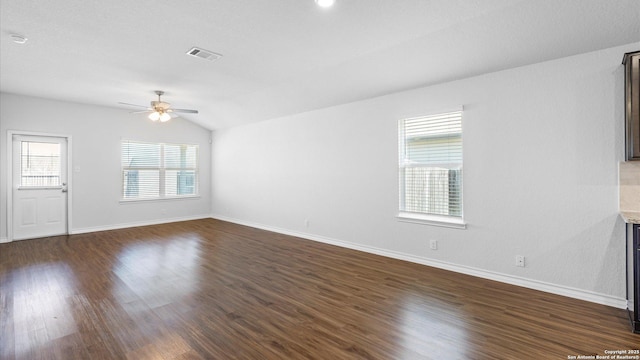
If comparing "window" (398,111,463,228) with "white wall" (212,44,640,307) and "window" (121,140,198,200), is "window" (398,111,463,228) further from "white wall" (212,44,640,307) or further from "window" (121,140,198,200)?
"window" (121,140,198,200)

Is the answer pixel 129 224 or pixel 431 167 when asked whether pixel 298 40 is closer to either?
pixel 431 167

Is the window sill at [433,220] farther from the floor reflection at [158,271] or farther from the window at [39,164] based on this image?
the window at [39,164]

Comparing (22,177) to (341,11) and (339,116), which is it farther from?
(341,11)

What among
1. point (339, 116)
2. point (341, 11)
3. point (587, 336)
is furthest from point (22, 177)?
point (587, 336)

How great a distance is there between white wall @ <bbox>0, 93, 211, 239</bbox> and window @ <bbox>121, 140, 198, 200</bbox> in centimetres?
18

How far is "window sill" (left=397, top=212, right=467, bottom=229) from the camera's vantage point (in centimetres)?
392

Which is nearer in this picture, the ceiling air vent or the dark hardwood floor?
the dark hardwood floor

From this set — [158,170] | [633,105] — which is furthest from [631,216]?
[158,170]

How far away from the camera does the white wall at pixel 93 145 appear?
18.7 ft

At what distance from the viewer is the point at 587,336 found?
2375 millimetres

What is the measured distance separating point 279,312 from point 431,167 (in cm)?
285

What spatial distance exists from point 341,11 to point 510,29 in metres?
1.66

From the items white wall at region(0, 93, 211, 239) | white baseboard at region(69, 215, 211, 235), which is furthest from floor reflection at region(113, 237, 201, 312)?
white wall at region(0, 93, 211, 239)

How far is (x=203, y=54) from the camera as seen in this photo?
12.6 ft
